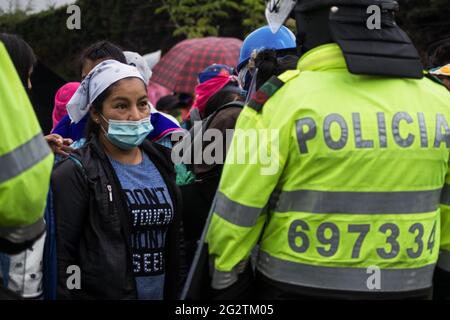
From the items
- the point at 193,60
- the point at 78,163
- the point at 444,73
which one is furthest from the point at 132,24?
the point at 78,163

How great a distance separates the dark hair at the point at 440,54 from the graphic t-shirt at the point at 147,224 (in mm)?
2499

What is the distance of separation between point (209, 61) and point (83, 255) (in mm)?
5329

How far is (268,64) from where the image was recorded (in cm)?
301

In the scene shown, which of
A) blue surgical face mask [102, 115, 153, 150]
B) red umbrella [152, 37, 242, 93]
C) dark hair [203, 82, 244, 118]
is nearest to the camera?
blue surgical face mask [102, 115, 153, 150]

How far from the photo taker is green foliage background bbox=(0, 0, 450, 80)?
42.3 feet

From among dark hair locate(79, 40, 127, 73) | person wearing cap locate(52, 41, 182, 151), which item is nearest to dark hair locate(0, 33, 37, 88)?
person wearing cap locate(52, 41, 182, 151)

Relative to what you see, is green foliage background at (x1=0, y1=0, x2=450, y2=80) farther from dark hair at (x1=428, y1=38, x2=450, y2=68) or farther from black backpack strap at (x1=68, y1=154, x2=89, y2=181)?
black backpack strap at (x1=68, y1=154, x2=89, y2=181)

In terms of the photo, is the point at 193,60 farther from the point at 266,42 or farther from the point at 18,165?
the point at 18,165

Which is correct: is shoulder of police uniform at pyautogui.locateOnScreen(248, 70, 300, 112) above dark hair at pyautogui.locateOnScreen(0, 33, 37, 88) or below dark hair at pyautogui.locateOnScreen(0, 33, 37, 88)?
above

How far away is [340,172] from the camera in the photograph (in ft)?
8.56

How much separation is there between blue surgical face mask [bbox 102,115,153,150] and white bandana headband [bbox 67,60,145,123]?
184 mm
